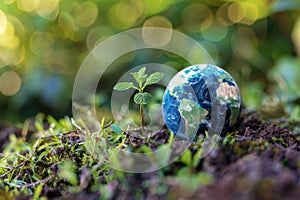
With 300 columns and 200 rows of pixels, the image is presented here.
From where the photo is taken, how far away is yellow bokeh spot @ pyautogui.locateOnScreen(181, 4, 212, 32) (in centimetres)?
327

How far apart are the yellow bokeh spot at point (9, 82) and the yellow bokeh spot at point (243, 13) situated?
1586 mm

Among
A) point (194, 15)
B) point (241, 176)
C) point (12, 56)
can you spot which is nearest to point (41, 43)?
point (12, 56)

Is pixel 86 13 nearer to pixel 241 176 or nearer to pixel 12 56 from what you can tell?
pixel 12 56

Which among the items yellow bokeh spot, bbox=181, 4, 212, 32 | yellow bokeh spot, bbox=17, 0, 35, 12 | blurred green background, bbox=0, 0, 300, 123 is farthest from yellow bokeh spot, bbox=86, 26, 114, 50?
yellow bokeh spot, bbox=181, 4, 212, 32

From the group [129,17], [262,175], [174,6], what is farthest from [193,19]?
[262,175]

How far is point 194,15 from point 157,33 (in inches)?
12.8

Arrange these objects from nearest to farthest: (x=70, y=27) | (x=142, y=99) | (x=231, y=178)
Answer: (x=231, y=178)
(x=142, y=99)
(x=70, y=27)

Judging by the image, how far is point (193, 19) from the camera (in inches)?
129

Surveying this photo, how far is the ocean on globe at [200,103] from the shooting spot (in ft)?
4.24

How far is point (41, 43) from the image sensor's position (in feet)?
10.1

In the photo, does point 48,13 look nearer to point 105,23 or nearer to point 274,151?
point 105,23

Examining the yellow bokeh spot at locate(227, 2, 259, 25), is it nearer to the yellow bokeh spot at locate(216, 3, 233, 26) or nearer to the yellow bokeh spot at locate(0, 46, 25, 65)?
the yellow bokeh spot at locate(216, 3, 233, 26)

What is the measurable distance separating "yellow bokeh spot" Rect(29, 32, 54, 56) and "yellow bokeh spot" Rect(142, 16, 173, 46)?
656 millimetres

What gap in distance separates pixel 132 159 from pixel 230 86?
0.47 m
